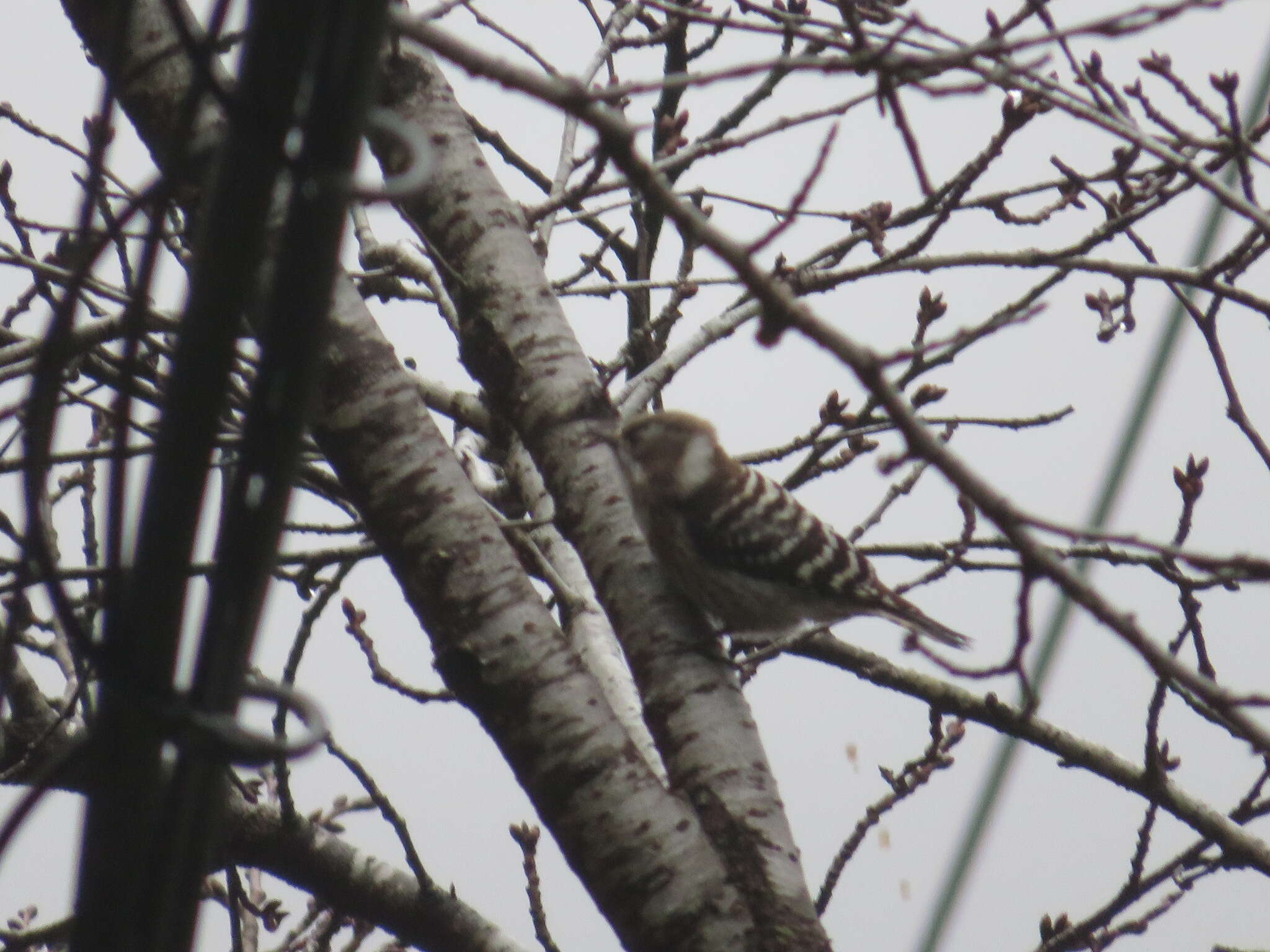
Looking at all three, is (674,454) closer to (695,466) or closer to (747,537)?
(695,466)

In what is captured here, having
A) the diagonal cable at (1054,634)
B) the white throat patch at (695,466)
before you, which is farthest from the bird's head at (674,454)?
the diagonal cable at (1054,634)

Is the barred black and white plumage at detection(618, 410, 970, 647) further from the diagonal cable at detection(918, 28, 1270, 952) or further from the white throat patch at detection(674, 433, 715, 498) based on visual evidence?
the diagonal cable at detection(918, 28, 1270, 952)

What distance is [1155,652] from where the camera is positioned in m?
1.27

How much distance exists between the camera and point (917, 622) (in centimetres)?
455

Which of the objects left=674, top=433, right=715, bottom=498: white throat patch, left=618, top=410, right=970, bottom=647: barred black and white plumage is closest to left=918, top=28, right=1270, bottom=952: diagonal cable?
left=618, top=410, right=970, bottom=647: barred black and white plumage

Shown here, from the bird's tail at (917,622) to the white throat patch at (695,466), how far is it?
77 cm

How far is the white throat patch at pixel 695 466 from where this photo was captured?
14.1ft

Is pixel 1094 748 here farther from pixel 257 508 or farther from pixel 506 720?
pixel 257 508

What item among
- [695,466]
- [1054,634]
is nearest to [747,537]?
[695,466]

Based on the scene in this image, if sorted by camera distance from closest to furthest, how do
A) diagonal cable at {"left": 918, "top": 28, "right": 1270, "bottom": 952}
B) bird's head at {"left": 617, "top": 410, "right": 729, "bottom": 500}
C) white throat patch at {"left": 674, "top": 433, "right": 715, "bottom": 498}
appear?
diagonal cable at {"left": 918, "top": 28, "right": 1270, "bottom": 952}
bird's head at {"left": 617, "top": 410, "right": 729, "bottom": 500}
white throat patch at {"left": 674, "top": 433, "right": 715, "bottom": 498}

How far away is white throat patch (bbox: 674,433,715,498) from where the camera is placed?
430cm

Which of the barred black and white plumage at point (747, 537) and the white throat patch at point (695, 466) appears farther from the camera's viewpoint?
the white throat patch at point (695, 466)

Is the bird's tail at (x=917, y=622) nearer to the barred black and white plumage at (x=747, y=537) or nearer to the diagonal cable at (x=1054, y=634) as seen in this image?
the barred black and white plumage at (x=747, y=537)

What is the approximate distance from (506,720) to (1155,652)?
1314mm
